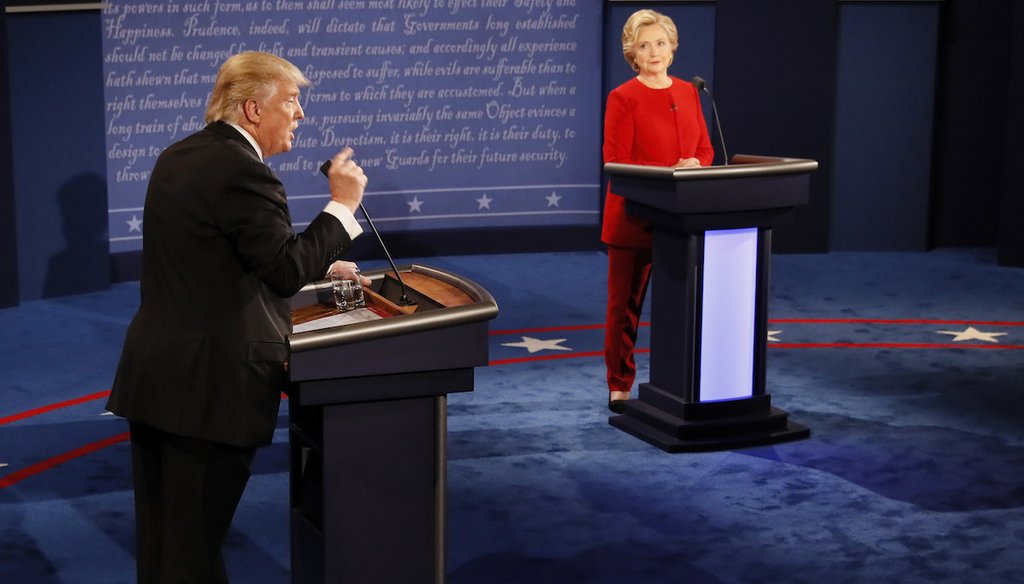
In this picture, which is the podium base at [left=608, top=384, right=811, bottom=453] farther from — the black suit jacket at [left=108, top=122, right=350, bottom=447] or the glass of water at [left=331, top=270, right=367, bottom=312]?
the black suit jacket at [left=108, top=122, right=350, bottom=447]

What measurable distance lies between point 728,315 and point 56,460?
8.12 feet

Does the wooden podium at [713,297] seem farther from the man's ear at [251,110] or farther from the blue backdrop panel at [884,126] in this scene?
the blue backdrop panel at [884,126]

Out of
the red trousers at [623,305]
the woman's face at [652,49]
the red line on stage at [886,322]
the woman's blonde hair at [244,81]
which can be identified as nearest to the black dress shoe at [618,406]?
the red trousers at [623,305]

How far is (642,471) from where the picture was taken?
4758mm

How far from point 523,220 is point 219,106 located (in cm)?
616

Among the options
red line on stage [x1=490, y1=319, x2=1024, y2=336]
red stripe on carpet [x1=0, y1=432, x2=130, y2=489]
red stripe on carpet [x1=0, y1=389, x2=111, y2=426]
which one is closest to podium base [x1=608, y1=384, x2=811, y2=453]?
red line on stage [x1=490, y1=319, x2=1024, y2=336]

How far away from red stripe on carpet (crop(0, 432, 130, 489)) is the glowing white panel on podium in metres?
2.20

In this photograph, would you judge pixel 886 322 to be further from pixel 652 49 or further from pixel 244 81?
pixel 244 81

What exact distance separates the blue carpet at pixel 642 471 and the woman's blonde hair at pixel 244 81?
1563mm

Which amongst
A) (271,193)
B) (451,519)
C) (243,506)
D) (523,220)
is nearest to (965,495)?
(451,519)

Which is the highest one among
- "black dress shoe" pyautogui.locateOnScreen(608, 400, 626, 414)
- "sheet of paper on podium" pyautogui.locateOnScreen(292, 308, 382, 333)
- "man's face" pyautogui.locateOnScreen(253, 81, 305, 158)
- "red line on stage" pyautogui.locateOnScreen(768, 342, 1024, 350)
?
"man's face" pyautogui.locateOnScreen(253, 81, 305, 158)

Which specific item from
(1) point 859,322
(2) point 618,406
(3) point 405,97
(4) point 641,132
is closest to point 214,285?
(4) point 641,132

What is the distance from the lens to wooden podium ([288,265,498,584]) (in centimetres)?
280

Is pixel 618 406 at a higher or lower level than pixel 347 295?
lower
